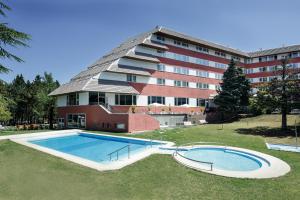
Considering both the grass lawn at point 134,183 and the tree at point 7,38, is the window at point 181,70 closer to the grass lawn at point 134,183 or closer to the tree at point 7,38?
the grass lawn at point 134,183

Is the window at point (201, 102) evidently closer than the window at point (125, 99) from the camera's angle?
No

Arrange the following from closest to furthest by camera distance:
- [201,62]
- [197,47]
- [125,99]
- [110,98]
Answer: [110,98] → [125,99] → [197,47] → [201,62]

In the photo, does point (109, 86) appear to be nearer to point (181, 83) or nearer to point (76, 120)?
point (76, 120)

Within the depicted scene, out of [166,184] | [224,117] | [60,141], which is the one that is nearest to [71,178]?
[166,184]

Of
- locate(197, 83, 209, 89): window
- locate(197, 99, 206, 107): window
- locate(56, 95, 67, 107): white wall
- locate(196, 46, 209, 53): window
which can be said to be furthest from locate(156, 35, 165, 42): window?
locate(56, 95, 67, 107): white wall

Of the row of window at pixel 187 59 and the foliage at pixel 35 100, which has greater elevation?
the row of window at pixel 187 59

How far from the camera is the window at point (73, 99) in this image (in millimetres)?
33869

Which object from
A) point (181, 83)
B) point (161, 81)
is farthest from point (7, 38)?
point (181, 83)

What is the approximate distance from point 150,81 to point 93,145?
18790mm

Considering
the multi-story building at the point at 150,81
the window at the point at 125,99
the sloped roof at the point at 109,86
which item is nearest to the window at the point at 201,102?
the multi-story building at the point at 150,81

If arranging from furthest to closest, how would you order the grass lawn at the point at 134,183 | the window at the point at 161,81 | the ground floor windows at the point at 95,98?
the window at the point at 161,81
the ground floor windows at the point at 95,98
the grass lawn at the point at 134,183

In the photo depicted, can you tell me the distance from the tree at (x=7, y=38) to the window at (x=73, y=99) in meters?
22.6

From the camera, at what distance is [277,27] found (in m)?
25.5

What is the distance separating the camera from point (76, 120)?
34.0m
